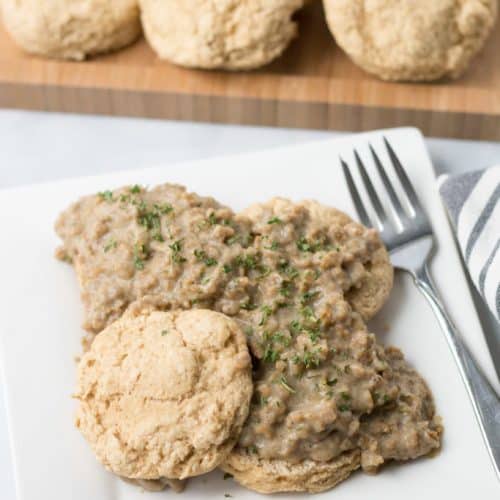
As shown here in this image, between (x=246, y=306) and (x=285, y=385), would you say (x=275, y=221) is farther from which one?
(x=285, y=385)

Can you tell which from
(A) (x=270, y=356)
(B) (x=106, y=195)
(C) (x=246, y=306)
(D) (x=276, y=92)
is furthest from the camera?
(D) (x=276, y=92)

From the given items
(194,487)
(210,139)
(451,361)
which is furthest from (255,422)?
(210,139)

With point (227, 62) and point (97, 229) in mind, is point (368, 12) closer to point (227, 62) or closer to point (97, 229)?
point (227, 62)

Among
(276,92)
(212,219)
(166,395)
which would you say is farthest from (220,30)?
(166,395)

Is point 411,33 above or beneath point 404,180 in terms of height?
above

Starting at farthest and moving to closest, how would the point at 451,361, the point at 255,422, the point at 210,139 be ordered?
1. the point at 210,139
2. the point at 451,361
3. the point at 255,422

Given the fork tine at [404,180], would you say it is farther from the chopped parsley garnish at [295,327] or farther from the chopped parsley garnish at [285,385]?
the chopped parsley garnish at [285,385]
